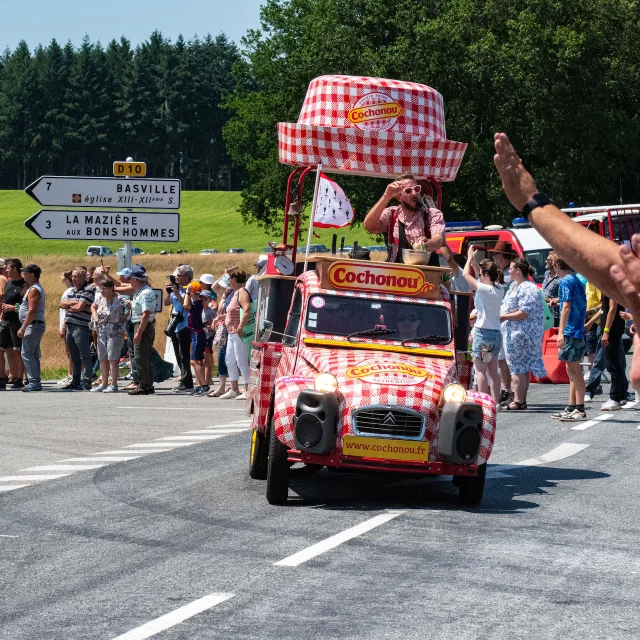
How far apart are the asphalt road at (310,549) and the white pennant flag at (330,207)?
8.11 feet

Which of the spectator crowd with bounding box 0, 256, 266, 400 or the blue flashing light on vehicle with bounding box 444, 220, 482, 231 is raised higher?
the blue flashing light on vehicle with bounding box 444, 220, 482, 231

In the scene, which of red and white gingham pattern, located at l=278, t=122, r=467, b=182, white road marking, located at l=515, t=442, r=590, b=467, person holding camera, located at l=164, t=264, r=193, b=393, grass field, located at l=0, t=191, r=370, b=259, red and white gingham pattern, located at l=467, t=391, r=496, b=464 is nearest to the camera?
red and white gingham pattern, located at l=467, t=391, r=496, b=464

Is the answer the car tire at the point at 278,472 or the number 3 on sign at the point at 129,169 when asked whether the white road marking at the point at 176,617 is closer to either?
the car tire at the point at 278,472

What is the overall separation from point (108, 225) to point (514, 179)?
19.6 meters

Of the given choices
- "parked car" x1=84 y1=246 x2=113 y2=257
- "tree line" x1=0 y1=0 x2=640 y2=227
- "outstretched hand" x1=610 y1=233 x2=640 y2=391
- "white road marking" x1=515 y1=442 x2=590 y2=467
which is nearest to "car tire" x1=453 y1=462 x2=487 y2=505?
"white road marking" x1=515 y1=442 x2=590 y2=467

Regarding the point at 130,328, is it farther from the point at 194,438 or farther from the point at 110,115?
the point at 110,115

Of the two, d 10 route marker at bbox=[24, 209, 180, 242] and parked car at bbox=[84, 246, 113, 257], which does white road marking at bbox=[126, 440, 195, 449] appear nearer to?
d 10 route marker at bbox=[24, 209, 180, 242]

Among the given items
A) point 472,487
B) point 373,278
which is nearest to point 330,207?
point 373,278

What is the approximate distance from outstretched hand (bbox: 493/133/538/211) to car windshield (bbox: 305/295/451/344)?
7304mm

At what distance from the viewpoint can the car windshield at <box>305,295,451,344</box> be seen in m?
11.2

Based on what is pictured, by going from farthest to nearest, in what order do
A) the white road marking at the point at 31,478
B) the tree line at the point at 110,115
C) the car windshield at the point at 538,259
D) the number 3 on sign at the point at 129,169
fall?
the tree line at the point at 110,115
the car windshield at the point at 538,259
the number 3 on sign at the point at 129,169
the white road marking at the point at 31,478

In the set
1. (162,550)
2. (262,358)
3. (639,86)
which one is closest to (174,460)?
(262,358)

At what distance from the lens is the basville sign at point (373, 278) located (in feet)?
37.3

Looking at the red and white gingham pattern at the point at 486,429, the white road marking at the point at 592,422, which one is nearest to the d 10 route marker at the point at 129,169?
the white road marking at the point at 592,422
